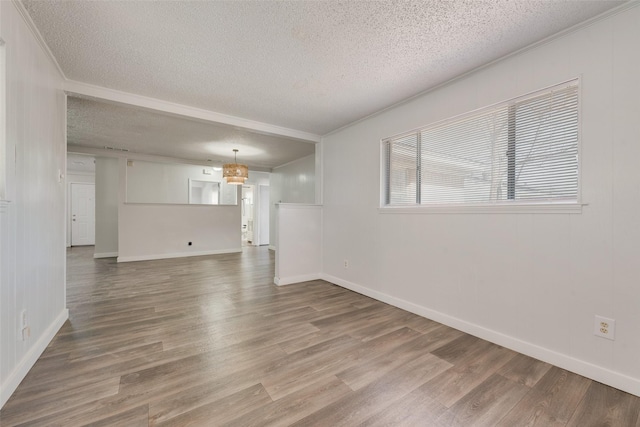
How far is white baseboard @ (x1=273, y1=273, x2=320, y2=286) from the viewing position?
3.87 meters

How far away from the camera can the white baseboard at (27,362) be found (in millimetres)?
1438

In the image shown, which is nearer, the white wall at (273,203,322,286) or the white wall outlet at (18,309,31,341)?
the white wall outlet at (18,309,31,341)

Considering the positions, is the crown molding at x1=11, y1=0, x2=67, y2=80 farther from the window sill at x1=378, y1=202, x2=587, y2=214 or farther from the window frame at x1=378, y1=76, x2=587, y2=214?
the window sill at x1=378, y1=202, x2=587, y2=214

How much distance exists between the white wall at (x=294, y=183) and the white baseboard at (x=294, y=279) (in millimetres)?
2044

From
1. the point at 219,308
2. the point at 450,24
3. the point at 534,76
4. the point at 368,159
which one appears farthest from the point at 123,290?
the point at 534,76

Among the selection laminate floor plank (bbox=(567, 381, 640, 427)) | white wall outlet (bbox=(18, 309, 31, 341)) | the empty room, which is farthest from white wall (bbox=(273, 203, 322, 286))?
laminate floor plank (bbox=(567, 381, 640, 427))

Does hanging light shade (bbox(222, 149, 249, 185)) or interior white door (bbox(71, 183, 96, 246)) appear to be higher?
hanging light shade (bbox(222, 149, 249, 185))

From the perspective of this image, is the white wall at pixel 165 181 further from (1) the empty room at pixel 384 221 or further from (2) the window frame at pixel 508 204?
(2) the window frame at pixel 508 204

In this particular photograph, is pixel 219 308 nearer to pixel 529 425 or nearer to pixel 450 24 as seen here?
pixel 529 425

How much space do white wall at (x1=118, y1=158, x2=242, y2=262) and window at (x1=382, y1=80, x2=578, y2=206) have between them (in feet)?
17.7

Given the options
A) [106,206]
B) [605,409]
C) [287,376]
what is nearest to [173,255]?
[106,206]

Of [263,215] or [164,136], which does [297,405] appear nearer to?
[164,136]

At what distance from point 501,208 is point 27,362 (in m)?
3.63

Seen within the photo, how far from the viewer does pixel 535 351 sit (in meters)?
1.94
